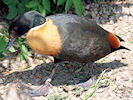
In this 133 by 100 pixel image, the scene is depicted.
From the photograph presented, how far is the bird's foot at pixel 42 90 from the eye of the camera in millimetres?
3162

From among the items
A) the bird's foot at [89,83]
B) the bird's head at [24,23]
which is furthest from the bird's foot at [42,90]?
the bird's head at [24,23]

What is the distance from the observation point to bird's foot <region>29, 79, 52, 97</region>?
3.16 m

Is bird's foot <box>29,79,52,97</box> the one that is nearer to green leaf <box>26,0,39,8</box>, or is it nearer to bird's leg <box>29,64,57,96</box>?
bird's leg <box>29,64,57,96</box>

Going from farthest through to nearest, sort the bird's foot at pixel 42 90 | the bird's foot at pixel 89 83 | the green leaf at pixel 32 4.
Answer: the green leaf at pixel 32 4
the bird's foot at pixel 89 83
the bird's foot at pixel 42 90

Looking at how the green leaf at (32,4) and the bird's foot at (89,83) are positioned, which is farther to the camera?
the green leaf at (32,4)

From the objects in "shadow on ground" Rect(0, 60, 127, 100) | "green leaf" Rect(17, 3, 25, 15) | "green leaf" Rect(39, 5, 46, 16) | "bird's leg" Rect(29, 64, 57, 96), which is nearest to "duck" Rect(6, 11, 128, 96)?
"bird's leg" Rect(29, 64, 57, 96)

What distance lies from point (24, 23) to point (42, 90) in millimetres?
976

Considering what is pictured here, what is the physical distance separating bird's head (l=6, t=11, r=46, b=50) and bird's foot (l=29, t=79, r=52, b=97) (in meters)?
0.78

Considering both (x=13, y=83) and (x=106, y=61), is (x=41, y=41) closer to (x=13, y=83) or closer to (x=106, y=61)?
(x=13, y=83)

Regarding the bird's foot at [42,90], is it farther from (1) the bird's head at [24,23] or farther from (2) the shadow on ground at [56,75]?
(1) the bird's head at [24,23]

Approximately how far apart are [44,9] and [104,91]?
2.07 metres

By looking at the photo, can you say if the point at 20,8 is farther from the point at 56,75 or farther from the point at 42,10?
the point at 56,75

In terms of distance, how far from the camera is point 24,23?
2.92 m

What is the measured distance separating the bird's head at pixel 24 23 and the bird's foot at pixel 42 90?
2.57 feet
